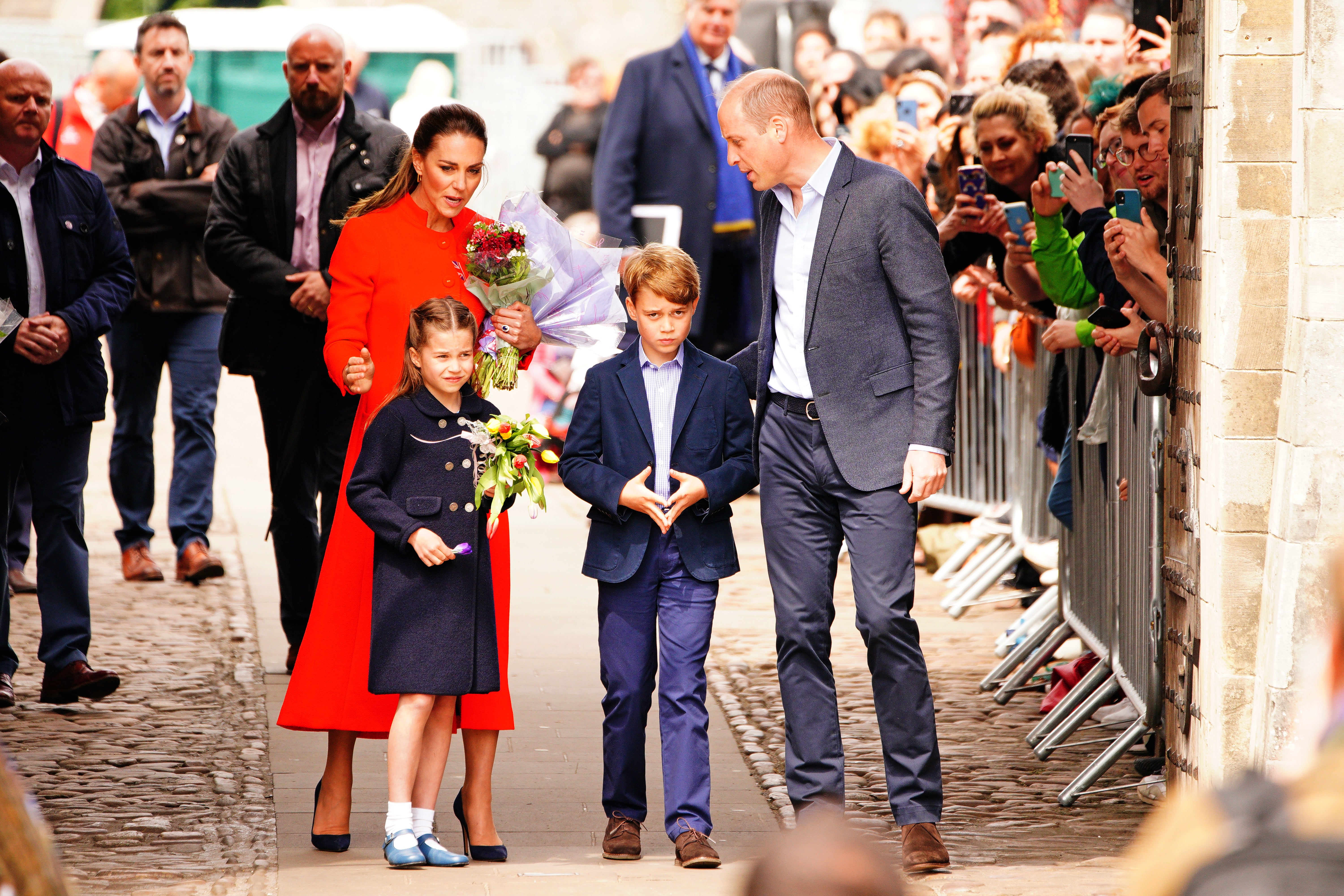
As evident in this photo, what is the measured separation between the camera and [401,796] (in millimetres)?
4941

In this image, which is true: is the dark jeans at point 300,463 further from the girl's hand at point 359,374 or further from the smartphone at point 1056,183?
the smartphone at point 1056,183

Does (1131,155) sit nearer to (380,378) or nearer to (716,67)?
(380,378)

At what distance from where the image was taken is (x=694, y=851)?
16.4 feet

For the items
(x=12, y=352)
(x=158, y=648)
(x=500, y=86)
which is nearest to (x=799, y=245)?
(x=12, y=352)

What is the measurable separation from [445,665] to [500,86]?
21990 millimetres

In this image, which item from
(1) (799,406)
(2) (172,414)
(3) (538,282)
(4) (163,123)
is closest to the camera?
(1) (799,406)

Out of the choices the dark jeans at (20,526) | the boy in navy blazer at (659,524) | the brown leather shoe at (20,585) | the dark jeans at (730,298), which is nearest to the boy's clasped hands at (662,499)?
the boy in navy blazer at (659,524)

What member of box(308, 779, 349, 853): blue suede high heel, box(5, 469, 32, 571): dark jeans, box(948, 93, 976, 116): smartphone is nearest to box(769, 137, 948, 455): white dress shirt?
box(308, 779, 349, 853): blue suede high heel

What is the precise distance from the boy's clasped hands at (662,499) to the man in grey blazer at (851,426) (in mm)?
235

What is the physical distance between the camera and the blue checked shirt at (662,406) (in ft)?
17.2

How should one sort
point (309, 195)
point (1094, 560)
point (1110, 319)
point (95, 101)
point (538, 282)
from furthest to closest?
point (95, 101)
point (309, 195)
point (1094, 560)
point (1110, 319)
point (538, 282)

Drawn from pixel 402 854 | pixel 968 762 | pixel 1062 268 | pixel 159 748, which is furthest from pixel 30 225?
pixel 968 762

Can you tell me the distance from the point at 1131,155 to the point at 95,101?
10376mm

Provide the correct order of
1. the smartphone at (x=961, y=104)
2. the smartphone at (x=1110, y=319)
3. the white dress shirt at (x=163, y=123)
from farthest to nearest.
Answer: the white dress shirt at (x=163, y=123)
the smartphone at (x=961, y=104)
the smartphone at (x=1110, y=319)
